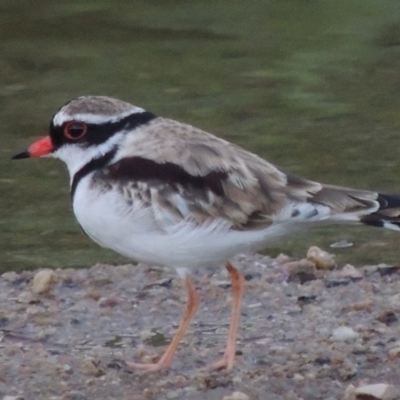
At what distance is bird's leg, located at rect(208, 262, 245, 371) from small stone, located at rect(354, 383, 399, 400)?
2.26 ft

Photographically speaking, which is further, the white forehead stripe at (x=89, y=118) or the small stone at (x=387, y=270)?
the small stone at (x=387, y=270)

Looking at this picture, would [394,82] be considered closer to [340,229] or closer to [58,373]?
[340,229]

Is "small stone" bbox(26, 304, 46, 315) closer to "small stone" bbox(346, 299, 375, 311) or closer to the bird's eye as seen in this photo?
the bird's eye

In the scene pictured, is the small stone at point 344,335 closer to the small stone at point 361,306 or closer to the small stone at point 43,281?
the small stone at point 361,306

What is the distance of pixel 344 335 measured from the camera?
5797 mm

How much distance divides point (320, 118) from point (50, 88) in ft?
7.60

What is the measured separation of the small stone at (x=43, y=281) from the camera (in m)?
6.63

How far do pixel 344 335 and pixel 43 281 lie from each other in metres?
1.73

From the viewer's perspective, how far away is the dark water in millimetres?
7883

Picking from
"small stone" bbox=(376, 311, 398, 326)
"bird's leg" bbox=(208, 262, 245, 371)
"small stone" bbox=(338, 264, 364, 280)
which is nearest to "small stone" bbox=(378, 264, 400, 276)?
"small stone" bbox=(338, 264, 364, 280)

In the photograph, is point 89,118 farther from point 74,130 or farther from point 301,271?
point 301,271

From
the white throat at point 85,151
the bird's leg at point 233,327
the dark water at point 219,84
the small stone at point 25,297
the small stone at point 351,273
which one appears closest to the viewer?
the bird's leg at point 233,327

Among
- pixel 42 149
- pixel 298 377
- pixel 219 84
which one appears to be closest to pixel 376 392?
pixel 298 377

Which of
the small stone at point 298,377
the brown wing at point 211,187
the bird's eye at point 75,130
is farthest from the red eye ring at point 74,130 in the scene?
the small stone at point 298,377
